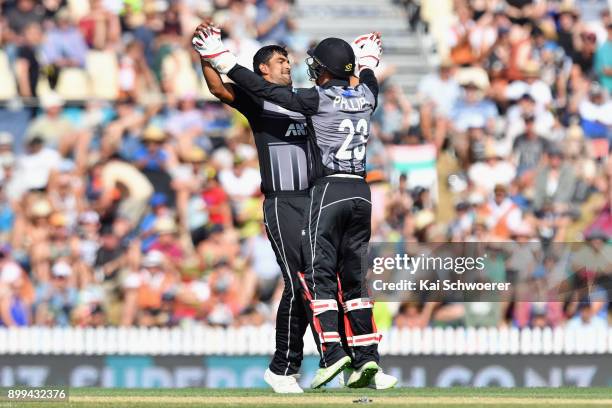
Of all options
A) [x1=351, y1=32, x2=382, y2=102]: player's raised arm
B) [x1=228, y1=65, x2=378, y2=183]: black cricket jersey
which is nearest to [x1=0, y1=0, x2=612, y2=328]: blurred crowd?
[x1=351, y1=32, x2=382, y2=102]: player's raised arm

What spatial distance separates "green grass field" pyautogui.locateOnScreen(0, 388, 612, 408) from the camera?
418 inches

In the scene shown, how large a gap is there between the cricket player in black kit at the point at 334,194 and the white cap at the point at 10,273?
789 centimetres

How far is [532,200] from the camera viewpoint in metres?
19.7

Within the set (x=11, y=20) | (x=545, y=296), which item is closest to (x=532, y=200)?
(x=545, y=296)

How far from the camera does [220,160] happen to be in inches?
776

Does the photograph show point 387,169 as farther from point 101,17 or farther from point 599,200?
point 101,17

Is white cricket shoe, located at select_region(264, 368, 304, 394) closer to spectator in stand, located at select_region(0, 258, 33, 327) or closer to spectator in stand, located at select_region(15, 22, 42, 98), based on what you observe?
spectator in stand, located at select_region(0, 258, 33, 327)

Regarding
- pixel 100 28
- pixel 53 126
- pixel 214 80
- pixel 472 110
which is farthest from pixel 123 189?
pixel 214 80

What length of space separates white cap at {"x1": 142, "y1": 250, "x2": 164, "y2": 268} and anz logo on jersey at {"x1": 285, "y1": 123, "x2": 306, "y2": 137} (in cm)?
690

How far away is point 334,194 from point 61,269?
26.3ft

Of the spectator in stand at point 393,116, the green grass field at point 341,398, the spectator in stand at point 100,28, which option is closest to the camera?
the green grass field at point 341,398

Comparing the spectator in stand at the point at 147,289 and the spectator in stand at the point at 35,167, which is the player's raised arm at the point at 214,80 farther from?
the spectator in stand at the point at 35,167

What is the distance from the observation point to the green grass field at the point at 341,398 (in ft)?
34.8

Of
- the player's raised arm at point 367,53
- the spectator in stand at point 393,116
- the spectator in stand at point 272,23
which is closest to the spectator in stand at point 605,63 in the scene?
the spectator in stand at point 393,116
